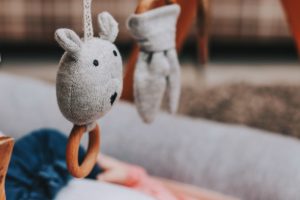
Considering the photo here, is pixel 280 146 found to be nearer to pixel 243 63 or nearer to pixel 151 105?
pixel 151 105

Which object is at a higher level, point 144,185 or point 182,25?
point 182,25

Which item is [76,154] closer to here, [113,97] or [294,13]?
[113,97]

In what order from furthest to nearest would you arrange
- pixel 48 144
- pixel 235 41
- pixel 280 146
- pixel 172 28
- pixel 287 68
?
1. pixel 235 41
2. pixel 287 68
3. pixel 280 146
4. pixel 48 144
5. pixel 172 28

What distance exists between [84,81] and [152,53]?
0.41 ft

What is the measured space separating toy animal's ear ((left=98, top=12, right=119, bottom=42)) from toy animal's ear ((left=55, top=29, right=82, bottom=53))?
4 centimetres

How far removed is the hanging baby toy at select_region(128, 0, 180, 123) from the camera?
0.51m

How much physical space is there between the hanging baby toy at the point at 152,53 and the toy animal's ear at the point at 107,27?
5 cm

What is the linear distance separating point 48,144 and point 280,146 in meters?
0.32

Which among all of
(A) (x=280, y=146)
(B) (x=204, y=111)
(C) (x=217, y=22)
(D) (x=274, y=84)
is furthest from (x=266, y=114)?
(C) (x=217, y=22)

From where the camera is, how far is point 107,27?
46 cm

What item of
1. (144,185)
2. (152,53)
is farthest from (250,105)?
(152,53)

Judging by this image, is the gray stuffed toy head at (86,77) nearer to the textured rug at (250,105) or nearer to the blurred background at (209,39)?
the textured rug at (250,105)

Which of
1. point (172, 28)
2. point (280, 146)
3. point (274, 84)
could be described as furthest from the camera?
point (274, 84)

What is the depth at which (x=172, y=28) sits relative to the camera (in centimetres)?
54
